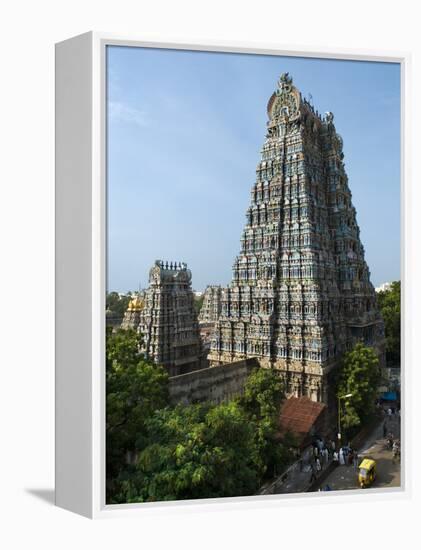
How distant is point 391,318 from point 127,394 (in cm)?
1166

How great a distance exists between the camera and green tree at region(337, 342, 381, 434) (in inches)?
660

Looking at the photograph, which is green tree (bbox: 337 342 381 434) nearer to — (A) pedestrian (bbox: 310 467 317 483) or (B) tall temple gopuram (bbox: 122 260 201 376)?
(A) pedestrian (bbox: 310 467 317 483)

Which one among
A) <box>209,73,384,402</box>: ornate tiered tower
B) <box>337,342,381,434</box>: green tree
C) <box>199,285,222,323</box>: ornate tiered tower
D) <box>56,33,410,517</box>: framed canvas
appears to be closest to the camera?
<box>56,33,410,517</box>: framed canvas

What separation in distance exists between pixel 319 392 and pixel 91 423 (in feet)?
28.8

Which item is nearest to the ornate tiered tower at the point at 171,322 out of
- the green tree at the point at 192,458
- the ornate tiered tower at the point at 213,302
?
the ornate tiered tower at the point at 213,302

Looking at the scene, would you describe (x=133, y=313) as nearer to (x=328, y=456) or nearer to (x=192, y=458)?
(x=192, y=458)

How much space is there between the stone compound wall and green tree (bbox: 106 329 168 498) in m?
0.71

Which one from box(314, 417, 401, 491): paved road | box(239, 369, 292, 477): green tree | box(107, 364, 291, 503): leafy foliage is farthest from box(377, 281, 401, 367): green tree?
box(107, 364, 291, 503): leafy foliage

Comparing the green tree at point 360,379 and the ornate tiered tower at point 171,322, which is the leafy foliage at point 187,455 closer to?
the ornate tiered tower at point 171,322

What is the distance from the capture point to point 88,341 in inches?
409

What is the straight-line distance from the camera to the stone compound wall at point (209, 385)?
1376 cm

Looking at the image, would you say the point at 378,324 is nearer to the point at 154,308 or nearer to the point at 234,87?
the point at 154,308

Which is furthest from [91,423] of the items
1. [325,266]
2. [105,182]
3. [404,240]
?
[325,266]

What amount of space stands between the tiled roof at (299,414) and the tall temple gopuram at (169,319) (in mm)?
3072
